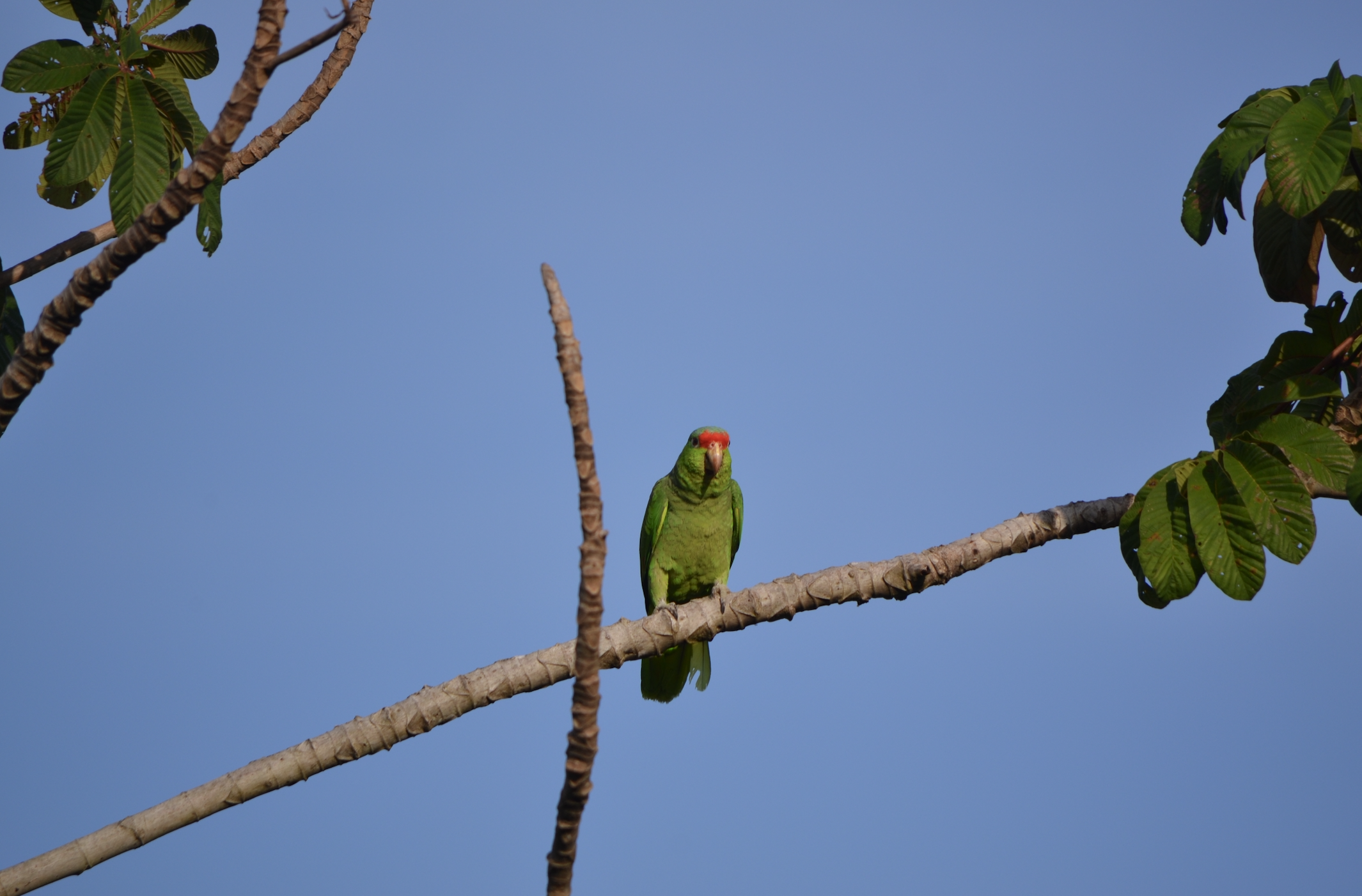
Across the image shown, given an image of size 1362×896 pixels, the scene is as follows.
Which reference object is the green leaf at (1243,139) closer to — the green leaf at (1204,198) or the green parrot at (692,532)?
the green leaf at (1204,198)

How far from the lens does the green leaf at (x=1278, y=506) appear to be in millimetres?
3682

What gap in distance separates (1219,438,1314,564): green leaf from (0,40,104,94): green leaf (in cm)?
549

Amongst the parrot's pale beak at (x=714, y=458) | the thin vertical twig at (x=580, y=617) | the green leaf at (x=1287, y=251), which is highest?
the parrot's pale beak at (x=714, y=458)

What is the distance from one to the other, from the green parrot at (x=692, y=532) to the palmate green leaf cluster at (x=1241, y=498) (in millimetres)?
3235

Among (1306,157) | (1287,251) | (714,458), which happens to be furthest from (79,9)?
(1287,251)

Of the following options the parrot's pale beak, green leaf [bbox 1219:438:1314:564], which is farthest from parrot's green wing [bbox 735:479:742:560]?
green leaf [bbox 1219:438:1314:564]

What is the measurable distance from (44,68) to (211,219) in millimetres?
884

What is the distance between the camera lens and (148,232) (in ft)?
9.80

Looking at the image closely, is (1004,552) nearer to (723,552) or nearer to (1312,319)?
(1312,319)

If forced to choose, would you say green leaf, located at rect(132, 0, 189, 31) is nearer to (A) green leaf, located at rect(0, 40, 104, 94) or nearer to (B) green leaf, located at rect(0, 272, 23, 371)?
(A) green leaf, located at rect(0, 40, 104, 94)

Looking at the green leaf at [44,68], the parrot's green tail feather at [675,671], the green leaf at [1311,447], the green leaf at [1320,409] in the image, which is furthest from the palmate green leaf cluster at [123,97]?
the green leaf at [1320,409]

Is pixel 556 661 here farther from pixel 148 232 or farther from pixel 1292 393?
pixel 1292 393

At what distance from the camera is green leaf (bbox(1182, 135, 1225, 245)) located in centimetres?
418

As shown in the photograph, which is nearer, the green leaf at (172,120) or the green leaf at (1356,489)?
the green leaf at (1356,489)
